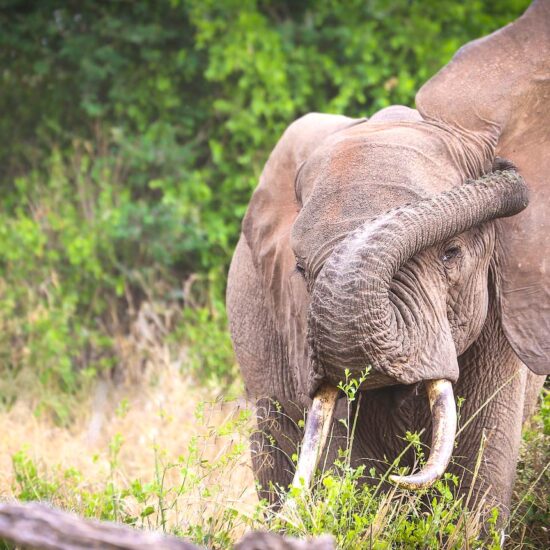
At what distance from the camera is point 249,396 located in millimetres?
5078

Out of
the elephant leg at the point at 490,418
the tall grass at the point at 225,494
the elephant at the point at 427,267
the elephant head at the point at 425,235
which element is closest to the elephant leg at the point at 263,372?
the elephant at the point at 427,267

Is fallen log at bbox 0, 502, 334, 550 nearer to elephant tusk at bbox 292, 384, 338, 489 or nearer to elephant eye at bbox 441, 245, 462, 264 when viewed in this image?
elephant tusk at bbox 292, 384, 338, 489

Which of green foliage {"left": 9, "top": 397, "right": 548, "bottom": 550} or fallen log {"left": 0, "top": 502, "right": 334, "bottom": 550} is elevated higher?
fallen log {"left": 0, "top": 502, "right": 334, "bottom": 550}

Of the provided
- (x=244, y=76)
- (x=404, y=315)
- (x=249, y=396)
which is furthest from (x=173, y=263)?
(x=404, y=315)

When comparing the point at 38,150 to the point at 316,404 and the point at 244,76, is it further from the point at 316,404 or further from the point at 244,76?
the point at 316,404

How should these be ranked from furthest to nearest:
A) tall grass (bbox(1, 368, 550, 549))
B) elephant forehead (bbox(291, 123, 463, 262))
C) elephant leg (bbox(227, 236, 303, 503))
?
1. elephant leg (bbox(227, 236, 303, 503))
2. elephant forehead (bbox(291, 123, 463, 262))
3. tall grass (bbox(1, 368, 550, 549))

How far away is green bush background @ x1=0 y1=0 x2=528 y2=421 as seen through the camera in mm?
8539

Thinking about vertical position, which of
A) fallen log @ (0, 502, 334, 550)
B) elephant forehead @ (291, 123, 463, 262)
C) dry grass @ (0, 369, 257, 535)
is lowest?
dry grass @ (0, 369, 257, 535)

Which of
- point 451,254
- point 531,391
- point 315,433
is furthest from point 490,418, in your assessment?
point 315,433

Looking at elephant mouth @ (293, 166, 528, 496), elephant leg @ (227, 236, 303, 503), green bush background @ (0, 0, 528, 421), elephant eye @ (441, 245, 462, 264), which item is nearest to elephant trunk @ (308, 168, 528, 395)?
elephant mouth @ (293, 166, 528, 496)

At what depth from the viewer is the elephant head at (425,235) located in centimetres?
350

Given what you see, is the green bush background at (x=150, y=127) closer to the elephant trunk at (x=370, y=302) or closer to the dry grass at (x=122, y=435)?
the dry grass at (x=122, y=435)

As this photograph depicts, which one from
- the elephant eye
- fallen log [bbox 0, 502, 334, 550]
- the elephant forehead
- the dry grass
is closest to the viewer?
fallen log [bbox 0, 502, 334, 550]

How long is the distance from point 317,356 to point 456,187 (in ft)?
2.44
